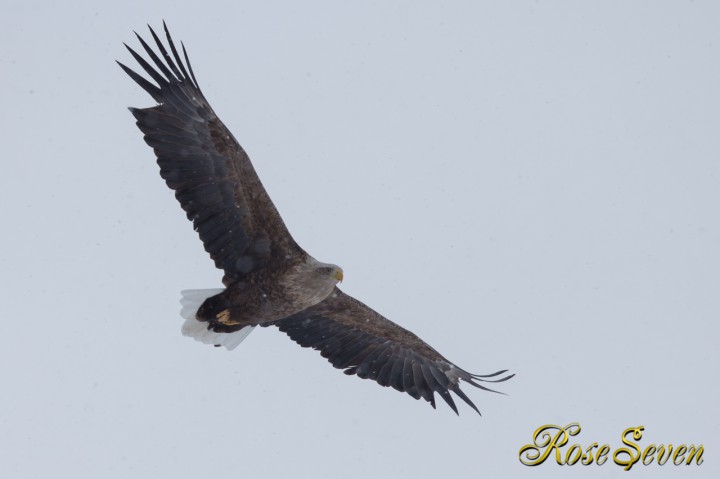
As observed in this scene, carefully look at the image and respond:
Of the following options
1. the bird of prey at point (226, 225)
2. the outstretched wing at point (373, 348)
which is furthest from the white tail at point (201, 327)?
the outstretched wing at point (373, 348)

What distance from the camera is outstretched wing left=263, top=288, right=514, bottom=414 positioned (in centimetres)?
1219

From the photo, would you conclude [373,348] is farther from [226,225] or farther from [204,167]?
[204,167]

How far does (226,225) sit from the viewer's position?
35.8 ft

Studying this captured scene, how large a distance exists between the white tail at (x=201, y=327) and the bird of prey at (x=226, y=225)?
1cm

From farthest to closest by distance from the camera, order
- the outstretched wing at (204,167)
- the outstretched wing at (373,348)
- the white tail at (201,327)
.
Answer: the outstretched wing at (373,348)
the white tail at (201,327)
the outstretched wing at (204,167)

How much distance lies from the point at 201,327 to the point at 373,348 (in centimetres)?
189

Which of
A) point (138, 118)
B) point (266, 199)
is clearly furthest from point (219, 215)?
point (138, 118)

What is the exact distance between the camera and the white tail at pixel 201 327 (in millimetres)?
11602

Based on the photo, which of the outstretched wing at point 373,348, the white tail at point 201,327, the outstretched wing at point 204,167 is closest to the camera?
the outstretched wing at point 204,167

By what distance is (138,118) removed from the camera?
1041 centimetres

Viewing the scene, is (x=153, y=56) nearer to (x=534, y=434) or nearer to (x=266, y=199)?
(x=266, y=199)

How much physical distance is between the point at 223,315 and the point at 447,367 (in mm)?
2616

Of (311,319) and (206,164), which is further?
(311,319)

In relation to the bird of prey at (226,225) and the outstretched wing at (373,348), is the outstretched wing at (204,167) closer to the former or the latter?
the bird of prey at (226,225)
